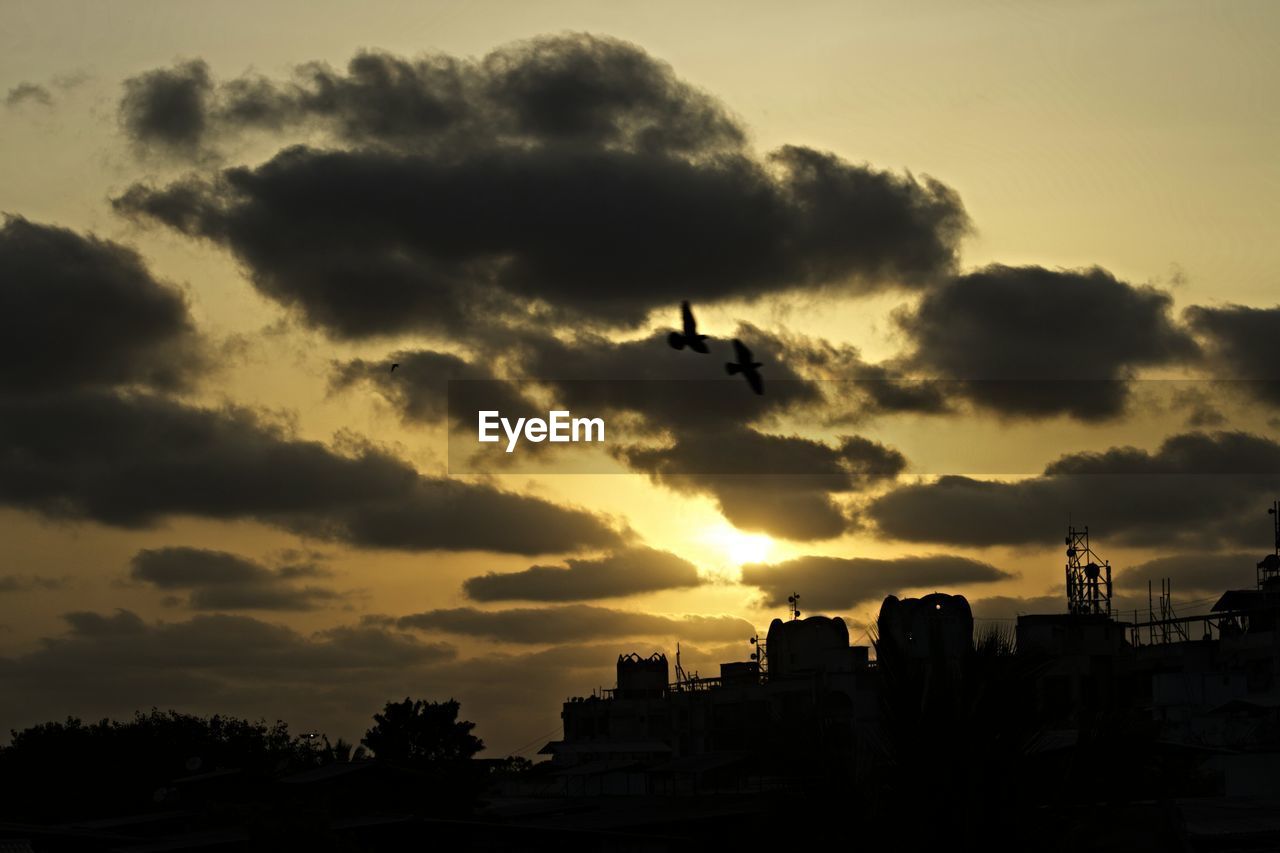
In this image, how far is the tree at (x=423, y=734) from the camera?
421 ft

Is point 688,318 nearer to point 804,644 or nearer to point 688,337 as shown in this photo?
point 688,337

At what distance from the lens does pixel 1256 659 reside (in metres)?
107

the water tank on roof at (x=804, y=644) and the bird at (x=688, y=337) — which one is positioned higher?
the bird at (x=688, y=337)

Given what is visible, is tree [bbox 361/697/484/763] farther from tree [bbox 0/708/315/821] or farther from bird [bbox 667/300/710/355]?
bird [bbox 667/300/710/355]

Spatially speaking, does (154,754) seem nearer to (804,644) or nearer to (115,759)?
(115,759)

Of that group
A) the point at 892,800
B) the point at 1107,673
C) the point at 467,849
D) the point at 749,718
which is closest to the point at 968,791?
the point at 892,800

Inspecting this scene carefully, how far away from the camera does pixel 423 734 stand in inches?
5118

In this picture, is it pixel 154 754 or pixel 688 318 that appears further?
pixel 154 754

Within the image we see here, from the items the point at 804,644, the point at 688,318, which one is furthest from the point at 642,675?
the point at 688,318

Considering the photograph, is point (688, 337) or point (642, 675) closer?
point (688, 337)

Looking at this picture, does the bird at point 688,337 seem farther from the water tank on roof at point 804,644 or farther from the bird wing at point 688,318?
the water tank on roof at point 804,644

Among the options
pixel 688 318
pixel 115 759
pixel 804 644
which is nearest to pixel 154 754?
pixel 115 759

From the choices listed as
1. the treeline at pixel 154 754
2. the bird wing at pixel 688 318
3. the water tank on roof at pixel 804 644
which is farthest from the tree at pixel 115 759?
the bird wing at pixel 688 318

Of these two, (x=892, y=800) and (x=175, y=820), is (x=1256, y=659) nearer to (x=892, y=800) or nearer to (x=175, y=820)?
(x=175, y=820)
